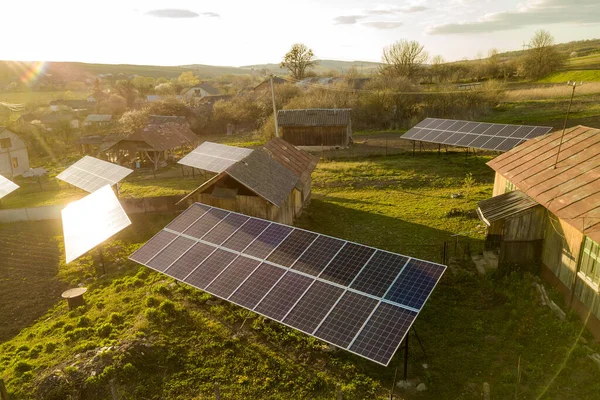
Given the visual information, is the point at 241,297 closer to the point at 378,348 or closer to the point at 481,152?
the point at 378,348

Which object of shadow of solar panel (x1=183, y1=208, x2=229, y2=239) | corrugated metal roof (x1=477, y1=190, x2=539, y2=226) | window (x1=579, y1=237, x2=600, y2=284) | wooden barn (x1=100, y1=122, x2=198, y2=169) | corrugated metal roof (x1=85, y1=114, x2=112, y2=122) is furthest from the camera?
corrugated metal roof (x1=85, y1=114, x2=112, y2=122)

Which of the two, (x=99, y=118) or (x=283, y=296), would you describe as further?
(x=99, y=118)

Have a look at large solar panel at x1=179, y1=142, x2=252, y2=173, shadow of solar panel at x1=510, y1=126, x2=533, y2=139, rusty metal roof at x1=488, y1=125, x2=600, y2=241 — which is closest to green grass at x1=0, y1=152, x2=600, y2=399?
rusty metal roof at x1=488, y1=125, x2=600, y2=241

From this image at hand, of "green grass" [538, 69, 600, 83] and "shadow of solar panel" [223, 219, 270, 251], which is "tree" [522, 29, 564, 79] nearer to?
"green grass" [538, 69, 600, 83]

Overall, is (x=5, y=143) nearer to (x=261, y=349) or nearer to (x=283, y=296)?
(x=261, y=349)

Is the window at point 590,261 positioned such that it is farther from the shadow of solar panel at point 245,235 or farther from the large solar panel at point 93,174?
the large solar panel at point 93,174

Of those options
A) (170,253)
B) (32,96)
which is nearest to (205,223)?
(170,253)
